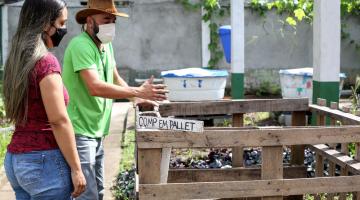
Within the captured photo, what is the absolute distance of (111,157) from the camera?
301 inches

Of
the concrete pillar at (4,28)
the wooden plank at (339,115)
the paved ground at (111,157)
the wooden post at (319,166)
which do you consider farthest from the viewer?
the concrete pillar at (4,28)

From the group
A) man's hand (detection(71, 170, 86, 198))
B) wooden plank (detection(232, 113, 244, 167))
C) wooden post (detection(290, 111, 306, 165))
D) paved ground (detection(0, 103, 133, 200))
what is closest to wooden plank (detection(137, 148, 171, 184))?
man's hand (detection(71, 170, 86, 198))

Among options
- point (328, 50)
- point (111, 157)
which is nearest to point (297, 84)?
point (328, 50)

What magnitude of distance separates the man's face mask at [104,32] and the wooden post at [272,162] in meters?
1.34

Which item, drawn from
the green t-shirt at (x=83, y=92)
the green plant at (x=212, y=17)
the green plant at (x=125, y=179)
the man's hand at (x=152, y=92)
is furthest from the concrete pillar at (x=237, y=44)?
the man's hand at (x=152, y=92)

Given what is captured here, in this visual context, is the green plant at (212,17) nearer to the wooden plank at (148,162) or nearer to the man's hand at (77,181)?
the wooden plank at (148,162)

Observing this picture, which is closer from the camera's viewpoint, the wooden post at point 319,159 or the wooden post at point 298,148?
the wooden post at point 319,159

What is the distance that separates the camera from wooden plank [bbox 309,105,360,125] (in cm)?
392

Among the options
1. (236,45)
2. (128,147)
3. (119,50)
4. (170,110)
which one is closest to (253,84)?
(119,50)

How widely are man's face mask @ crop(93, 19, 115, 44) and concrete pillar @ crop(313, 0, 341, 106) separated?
3310 mm

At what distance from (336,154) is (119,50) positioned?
37.2 feet

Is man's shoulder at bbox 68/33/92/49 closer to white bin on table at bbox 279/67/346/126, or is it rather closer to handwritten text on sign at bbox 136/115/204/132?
handwritten text on sign at bbox 136/115/204/132

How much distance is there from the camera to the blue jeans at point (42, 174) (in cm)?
294

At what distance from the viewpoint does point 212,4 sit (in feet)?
48.3
